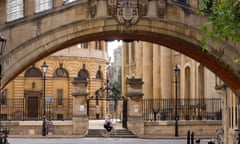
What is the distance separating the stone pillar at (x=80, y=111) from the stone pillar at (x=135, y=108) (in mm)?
3068

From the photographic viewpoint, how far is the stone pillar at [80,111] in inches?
1656

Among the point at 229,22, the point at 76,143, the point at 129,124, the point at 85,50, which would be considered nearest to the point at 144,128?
the point at 129,124

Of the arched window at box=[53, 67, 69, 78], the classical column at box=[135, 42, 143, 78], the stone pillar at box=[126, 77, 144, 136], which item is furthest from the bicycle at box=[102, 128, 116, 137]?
the arched window at box=[53, 67, 69, 78]

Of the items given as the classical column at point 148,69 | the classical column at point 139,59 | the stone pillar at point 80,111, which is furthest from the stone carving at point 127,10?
the classical column at point 139,59

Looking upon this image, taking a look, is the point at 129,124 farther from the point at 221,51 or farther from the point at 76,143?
the point at 221,51

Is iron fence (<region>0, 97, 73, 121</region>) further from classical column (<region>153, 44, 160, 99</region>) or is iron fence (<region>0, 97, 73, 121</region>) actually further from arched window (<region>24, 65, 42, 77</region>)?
classical column (<region>153, 44, 160, 99</region>)

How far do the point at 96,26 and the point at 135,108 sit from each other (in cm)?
2077

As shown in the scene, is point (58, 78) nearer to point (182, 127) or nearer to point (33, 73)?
point (33, 73)

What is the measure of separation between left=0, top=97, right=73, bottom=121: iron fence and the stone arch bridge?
31.9 meters

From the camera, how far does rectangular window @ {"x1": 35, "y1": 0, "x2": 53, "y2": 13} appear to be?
22172 millimetres

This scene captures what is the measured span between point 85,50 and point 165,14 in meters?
54.0

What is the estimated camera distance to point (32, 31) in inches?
860

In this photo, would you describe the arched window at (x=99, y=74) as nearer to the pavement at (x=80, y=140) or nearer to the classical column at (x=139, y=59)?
the classical column at (x=139, y=59)

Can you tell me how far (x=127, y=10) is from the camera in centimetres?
2155
